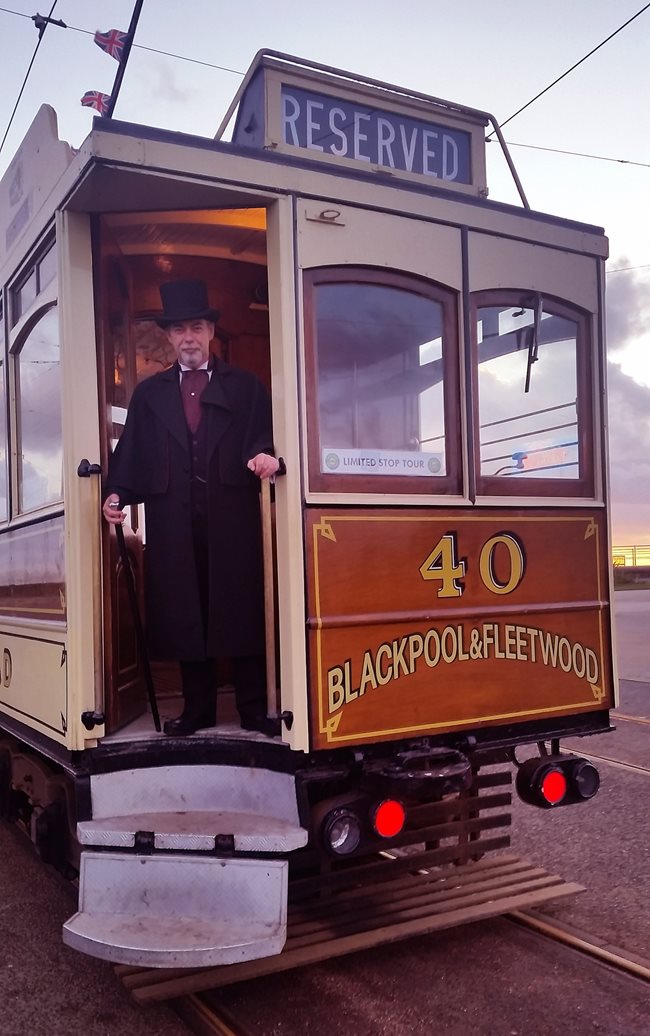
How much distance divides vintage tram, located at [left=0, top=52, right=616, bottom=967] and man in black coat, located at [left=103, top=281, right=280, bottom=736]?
0.50ft

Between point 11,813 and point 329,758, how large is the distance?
7.53ft

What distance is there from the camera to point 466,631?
12.5ft

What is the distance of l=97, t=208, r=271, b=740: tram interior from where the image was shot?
3.88 metres

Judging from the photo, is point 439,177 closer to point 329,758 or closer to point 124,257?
point 124,257

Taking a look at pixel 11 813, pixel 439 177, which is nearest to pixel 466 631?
pixel 439 177

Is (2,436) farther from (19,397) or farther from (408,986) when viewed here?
(408,986)

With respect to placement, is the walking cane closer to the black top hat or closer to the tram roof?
the black top hat

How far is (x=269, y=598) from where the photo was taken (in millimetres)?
3637

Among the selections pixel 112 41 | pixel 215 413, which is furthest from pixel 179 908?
pixel 112 41

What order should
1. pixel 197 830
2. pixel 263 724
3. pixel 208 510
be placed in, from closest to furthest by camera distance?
pixel 197 830 → pixel 263 724 → pixel 208 510

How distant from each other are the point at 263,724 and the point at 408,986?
1.10m

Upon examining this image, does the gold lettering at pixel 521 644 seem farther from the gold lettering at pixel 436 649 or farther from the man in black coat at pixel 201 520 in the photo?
the man in black coat at pixel 201 520

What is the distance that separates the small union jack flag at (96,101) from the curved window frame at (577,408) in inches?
72.8

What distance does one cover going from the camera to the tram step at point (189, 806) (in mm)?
3324
